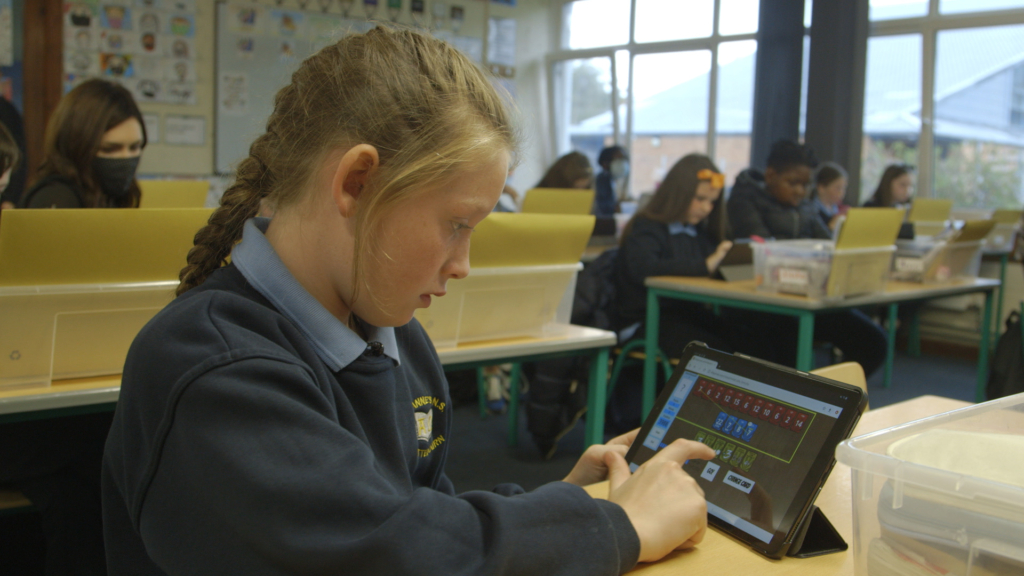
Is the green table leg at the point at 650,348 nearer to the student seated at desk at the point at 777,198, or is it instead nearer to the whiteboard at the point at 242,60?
the student seated at desk at the point at 777,198

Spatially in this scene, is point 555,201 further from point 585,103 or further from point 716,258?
point 585,103

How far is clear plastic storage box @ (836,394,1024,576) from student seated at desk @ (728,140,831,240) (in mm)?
3203

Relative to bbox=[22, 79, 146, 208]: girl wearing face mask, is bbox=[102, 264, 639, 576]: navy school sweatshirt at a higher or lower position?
lower

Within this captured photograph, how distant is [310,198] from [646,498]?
39cm

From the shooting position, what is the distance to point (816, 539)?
743 millimetres

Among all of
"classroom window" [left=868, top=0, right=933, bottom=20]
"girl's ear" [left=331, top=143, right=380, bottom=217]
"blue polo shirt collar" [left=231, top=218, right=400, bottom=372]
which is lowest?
"blue polo shirt collar" [left=231, top=218, right=400, bottom=372]

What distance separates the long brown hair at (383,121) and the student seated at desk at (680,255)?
223cm

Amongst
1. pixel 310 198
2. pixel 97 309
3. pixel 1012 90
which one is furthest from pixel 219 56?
pixel 1012 90

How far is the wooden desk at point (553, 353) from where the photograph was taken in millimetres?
1633

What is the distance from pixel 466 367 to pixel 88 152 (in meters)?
1.34

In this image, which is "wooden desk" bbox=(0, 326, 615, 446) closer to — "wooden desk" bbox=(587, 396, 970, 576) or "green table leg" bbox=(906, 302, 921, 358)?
"wooden desk" bbox=(587, 396, 970, 576)

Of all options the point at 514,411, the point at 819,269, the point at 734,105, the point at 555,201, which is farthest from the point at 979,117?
the point at 514,411

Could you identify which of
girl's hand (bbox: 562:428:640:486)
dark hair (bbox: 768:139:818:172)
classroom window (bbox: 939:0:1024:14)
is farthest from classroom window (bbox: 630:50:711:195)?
girl's hand (bbox: 562:428:640:486)

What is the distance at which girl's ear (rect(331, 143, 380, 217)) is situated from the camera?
600 mm
